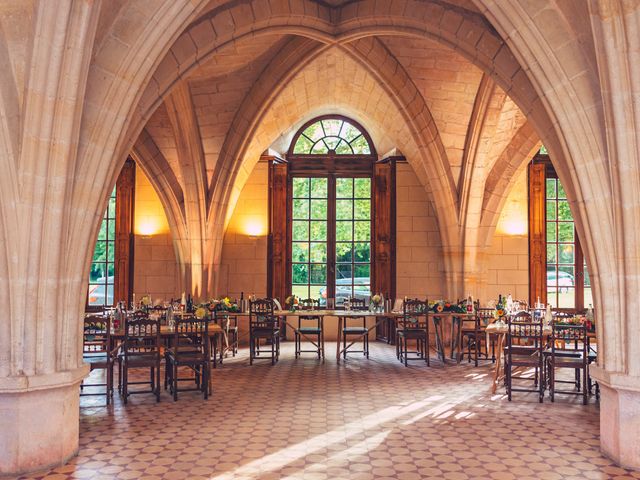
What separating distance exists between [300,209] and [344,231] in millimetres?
1139

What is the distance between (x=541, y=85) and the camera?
529 centimetres

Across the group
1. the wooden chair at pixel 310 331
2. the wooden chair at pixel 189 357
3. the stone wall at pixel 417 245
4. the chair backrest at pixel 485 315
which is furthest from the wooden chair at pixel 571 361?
the stone wall at pixel 417 245

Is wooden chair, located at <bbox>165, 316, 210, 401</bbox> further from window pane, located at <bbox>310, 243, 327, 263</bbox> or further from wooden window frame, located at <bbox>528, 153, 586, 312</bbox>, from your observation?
wooden window frame, located at <bbox>528, 153, 586, 312</bbox>

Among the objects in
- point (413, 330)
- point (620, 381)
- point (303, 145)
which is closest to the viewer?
point (620, 381)

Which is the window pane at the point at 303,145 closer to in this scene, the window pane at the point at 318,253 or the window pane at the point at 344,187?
the window pane at the point at 344,187

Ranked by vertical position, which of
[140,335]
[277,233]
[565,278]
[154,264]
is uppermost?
[277,233]

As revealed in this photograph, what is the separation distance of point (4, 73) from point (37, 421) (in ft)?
8.93

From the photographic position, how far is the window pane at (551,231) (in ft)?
43.8

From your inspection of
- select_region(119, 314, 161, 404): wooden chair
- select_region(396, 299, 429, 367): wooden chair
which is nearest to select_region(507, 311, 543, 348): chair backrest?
select_region(396, 299, 429, 367): wooden chair

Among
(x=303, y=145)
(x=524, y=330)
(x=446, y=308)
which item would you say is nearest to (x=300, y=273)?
(x=303, y=145)

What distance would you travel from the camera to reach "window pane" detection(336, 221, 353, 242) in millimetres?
13570

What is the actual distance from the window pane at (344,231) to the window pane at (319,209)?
397 mm

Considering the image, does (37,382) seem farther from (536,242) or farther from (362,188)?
(536,242)

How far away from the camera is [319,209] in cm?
1361
